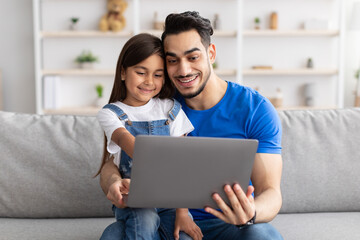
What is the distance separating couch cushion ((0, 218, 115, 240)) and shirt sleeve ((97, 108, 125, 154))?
0.36 meters

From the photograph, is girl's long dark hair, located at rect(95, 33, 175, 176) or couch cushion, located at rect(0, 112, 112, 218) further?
couch cushion, located at rect(0, 112, 112, 218)

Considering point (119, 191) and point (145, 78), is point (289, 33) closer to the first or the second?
point (145, 78)

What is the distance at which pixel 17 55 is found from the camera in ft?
16.4

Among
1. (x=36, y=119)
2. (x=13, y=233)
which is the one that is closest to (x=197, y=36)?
(x=36, y=119)

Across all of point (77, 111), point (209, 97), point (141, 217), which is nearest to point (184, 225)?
point (141, 217)

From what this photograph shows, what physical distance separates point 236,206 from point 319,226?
628 millimetres

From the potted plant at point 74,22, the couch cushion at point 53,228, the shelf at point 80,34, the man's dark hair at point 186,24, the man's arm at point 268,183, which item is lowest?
the couch cushion at point 53,228

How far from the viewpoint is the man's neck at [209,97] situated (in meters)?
1.79

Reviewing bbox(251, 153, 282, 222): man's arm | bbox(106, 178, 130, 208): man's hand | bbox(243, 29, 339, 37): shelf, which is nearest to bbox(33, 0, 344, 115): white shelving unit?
bbox(243, 29, 339, 37): shelf

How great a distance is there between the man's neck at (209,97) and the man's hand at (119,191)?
1.64 feet

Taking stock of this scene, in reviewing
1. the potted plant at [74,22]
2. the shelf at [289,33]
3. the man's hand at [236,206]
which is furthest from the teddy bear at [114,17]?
the man's hand at [236,206]

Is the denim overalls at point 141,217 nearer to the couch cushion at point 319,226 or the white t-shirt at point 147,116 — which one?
the white t-shirt at point 147,116

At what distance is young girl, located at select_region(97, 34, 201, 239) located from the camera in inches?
60.1

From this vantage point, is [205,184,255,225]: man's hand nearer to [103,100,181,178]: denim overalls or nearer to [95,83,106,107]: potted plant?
[103,100,181,178]: denim overalls
